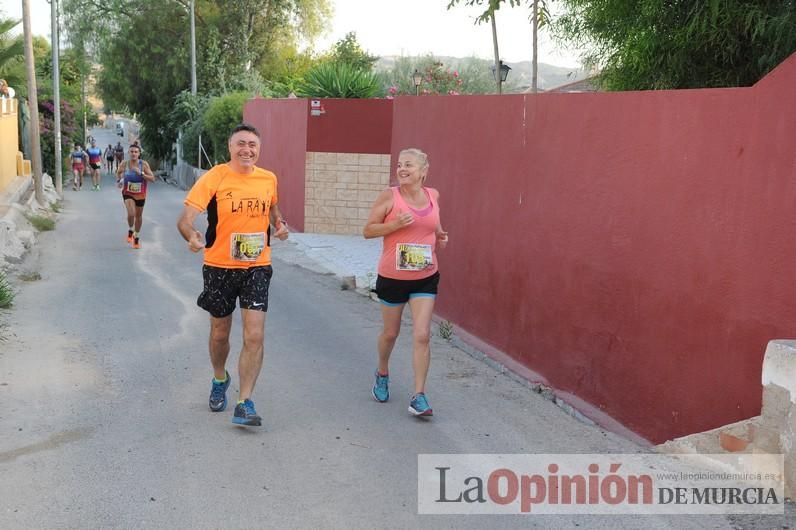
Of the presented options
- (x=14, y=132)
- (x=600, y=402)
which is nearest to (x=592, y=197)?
(x=600, y=402)

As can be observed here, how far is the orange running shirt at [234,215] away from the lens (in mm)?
5980

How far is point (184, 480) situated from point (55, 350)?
3.52m

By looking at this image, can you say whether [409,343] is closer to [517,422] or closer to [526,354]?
[526,354]

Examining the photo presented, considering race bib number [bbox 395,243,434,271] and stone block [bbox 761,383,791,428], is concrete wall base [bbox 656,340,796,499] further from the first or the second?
race bib number [bbox 395,243,434,271]

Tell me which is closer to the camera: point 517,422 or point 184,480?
point 184,480

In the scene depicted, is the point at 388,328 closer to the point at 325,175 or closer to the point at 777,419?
the point at 777,419

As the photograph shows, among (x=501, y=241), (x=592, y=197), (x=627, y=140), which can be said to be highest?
(x=627, y=140)

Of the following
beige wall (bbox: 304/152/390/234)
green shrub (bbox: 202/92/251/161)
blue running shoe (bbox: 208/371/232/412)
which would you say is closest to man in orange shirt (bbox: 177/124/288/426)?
blue running shoe (bbox: 208/371/232/412)

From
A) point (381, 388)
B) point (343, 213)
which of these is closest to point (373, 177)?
point (343, 213)

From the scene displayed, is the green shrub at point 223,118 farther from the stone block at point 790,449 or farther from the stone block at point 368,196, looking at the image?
the stone block at point 790,449

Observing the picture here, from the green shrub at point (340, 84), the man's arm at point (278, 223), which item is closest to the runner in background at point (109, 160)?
the green shrub at point (340, 84)

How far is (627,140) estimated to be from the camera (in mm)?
6461

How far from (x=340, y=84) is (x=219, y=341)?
1358cm

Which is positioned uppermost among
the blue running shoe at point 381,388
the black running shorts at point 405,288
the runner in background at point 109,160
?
the black running shorts at point 405,288
